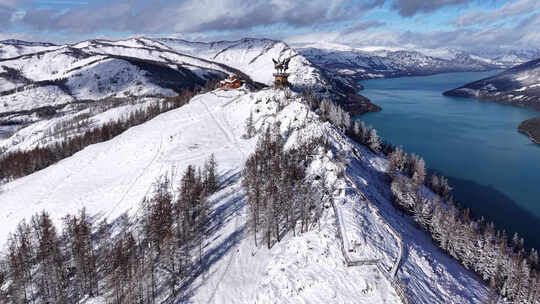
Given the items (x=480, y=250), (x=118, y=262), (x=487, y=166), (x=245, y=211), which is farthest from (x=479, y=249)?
(x=487, y=166)

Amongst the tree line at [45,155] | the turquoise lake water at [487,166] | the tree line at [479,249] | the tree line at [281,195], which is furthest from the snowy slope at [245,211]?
the turquoise lake water at [487,166]

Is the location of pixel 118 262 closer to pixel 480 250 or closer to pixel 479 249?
pixel 480 250

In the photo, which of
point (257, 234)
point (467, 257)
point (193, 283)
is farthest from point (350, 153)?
point (193, 283)

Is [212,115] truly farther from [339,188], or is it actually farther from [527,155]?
[527,155]

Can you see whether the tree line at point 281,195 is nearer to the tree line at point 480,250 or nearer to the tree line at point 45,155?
the tree line at point 480,250

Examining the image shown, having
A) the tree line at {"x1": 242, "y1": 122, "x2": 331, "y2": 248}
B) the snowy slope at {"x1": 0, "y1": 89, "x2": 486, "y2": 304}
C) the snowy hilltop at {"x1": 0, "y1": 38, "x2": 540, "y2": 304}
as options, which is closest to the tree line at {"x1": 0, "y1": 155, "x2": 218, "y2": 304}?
the snowy hilltop at {"x1": 0, "y1": 38, "x2": 540, "y2": 304}
